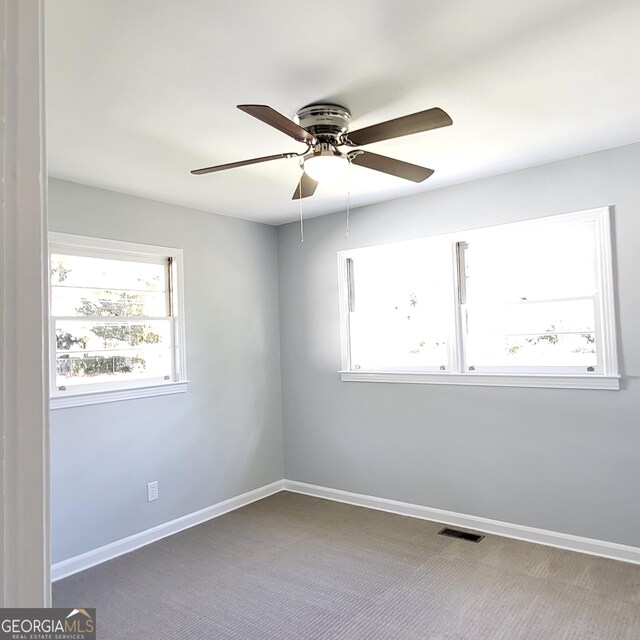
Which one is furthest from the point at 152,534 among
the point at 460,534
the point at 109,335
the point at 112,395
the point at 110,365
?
the point at 460,534

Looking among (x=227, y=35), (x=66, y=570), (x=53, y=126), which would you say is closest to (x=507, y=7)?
(x=227, y=35)

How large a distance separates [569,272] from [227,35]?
2620 millimetres

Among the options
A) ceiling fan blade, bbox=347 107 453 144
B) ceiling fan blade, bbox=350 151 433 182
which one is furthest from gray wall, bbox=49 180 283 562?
ceiling fan blade, bbox=347 107 453 144

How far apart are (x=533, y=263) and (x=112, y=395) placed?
3.05m

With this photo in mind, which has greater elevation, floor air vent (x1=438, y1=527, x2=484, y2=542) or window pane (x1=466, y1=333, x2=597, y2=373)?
window pane (x1=466, y1=333, x2=597, y2=373)

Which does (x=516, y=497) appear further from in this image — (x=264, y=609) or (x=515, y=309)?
(x=264, y=609)

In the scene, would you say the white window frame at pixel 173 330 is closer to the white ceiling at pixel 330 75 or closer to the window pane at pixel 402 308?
the white ceiling at pixel 330 75

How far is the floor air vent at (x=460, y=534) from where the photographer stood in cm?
350

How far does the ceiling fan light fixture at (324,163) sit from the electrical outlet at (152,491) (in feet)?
8.47

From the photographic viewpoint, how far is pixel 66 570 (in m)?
3.19


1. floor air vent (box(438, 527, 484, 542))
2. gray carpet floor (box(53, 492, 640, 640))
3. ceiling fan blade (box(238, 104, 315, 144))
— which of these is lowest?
gray carpet floor (box(53, 492, 640, 640))

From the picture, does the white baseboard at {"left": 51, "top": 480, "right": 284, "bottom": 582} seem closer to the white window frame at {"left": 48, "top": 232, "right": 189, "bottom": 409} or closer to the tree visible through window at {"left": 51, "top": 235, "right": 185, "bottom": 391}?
the white window frame at {"left": 48, "top": 232, "right": 189, "bottom": 409}

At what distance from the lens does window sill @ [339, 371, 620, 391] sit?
3.17 meters

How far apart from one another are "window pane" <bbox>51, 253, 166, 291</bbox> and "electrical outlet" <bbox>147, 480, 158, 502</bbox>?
1.44 m
